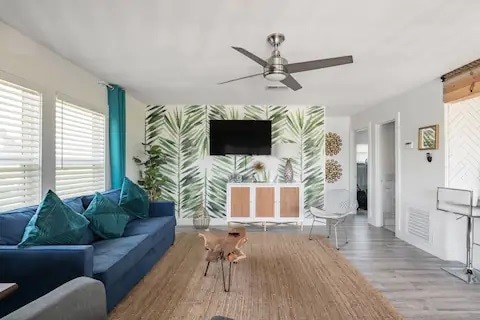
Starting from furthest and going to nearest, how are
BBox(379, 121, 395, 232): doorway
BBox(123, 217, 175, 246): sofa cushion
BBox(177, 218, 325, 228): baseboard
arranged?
BBox(177, 218, 325, 228): baseboard < BBox(379, 121, 395, 232): doorway < BBox(123, 217, 175, 246): sofa cushion

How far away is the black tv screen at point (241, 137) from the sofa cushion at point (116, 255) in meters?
3.20

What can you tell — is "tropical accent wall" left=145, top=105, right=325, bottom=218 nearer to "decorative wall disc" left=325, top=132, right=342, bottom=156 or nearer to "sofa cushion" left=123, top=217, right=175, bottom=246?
"decorative wall disc" left=325, top=132, right=342, bottom=156

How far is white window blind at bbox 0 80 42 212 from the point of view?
9.16 feet

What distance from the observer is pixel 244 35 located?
2826mm

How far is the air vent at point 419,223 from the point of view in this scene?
4.51 meters

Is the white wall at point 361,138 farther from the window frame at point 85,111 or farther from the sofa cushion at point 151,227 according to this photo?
the window frame at point 85,111

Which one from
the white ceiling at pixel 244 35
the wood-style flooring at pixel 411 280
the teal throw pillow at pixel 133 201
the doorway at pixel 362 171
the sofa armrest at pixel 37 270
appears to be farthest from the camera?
the doorway at pixel 362 171

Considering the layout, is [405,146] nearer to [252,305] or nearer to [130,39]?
[252,305]

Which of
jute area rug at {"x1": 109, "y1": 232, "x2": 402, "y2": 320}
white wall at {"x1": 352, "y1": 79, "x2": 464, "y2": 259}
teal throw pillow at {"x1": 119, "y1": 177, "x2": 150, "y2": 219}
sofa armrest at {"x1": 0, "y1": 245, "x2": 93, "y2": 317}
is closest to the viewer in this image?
sofa armrest at {"x1": 0, "y1": 245, "x2": 93, "y2": 317}

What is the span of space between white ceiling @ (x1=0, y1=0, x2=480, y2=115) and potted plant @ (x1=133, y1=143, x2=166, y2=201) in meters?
1.87

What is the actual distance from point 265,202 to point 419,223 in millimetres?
2528

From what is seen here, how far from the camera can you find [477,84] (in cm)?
358

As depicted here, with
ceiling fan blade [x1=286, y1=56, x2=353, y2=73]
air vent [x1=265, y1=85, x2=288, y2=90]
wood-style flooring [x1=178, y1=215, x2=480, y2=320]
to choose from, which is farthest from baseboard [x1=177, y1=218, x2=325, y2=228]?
ceiling fan blade [x1=286, y1=56, x2=353, y2=73]

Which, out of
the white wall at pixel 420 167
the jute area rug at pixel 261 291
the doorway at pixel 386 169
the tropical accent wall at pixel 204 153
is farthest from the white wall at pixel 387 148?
the jute area rug at pixel 261 291
